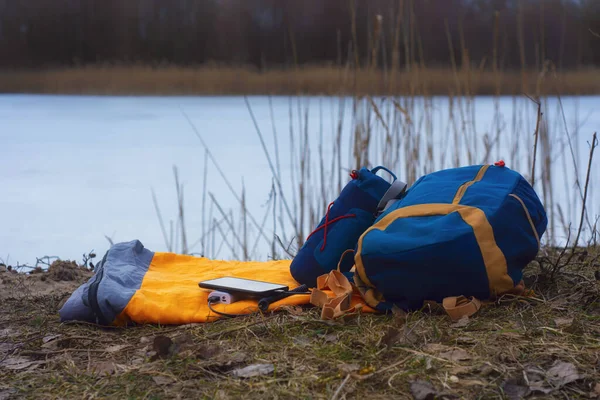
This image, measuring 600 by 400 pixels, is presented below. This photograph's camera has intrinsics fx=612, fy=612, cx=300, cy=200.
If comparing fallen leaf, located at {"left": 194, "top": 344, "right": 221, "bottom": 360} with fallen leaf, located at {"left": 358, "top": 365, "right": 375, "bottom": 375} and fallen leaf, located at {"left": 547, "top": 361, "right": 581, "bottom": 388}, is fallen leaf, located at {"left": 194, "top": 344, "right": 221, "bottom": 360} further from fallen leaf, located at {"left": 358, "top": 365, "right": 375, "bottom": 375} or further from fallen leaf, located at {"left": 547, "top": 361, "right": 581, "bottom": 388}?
fallen leaf, located at {"left": 547, "top": 361, "right": 581, "bottom": 388}

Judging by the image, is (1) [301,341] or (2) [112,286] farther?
(2) [112,286]

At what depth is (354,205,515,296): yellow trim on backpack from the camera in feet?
4.64

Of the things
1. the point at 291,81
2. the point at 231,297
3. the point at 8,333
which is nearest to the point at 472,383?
the point at 231,297

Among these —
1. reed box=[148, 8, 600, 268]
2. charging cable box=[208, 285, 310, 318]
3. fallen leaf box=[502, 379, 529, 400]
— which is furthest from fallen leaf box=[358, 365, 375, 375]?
reed box=[148, 8, 600, 268]

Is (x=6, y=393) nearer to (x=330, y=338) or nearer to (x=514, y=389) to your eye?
(x=330, y=338)

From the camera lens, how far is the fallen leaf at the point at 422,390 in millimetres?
1032

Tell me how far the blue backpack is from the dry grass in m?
0.85

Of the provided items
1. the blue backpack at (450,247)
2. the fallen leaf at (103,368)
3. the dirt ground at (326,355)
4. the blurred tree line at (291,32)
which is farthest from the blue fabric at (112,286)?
the blurred tree line at (291,32)

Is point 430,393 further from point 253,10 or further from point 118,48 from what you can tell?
point 118,48

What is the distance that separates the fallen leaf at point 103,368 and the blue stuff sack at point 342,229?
0.65m

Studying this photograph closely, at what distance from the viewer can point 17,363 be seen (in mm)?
1311

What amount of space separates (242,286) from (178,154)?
330 cm

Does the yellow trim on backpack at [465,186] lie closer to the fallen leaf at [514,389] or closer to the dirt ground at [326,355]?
the dirt ground at [326,355]

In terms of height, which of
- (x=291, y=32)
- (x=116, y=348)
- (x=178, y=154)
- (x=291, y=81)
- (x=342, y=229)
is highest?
(x=291, y=32)
